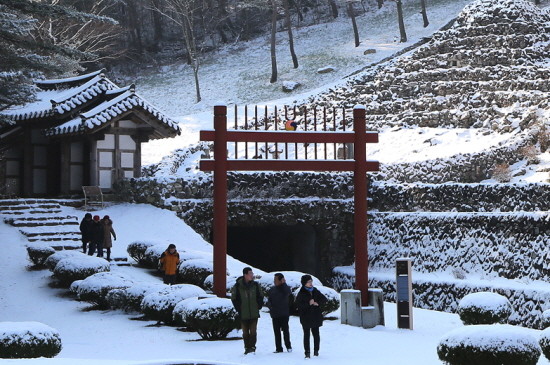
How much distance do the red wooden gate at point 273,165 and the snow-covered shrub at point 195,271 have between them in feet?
10.7

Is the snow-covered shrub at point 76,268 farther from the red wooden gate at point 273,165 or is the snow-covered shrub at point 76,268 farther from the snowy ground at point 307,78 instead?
the snowy ground at point 307,78

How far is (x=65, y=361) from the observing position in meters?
11.1

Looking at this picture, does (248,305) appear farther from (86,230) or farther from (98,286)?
(86,230)

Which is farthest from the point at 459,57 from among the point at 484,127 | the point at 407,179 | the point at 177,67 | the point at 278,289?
the point at 278,289

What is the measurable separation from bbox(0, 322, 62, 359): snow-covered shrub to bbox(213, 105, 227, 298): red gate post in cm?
673

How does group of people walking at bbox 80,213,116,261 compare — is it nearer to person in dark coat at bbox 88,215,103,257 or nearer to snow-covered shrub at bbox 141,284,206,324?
person in dark coat at bbox 88,215,103,257

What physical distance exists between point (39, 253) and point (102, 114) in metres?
9.25

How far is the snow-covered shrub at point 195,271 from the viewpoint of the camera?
75.4 feet

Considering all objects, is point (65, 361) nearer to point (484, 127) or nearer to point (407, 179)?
point (407, 179)

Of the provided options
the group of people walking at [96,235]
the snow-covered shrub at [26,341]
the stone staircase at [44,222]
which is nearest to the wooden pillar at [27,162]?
the stone staircase at [44,222]

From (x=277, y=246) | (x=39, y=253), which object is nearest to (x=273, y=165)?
(x=39, y=253)

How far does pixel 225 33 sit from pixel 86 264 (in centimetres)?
5218

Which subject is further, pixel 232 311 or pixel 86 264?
pixel 86 264

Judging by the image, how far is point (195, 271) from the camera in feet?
75.9
